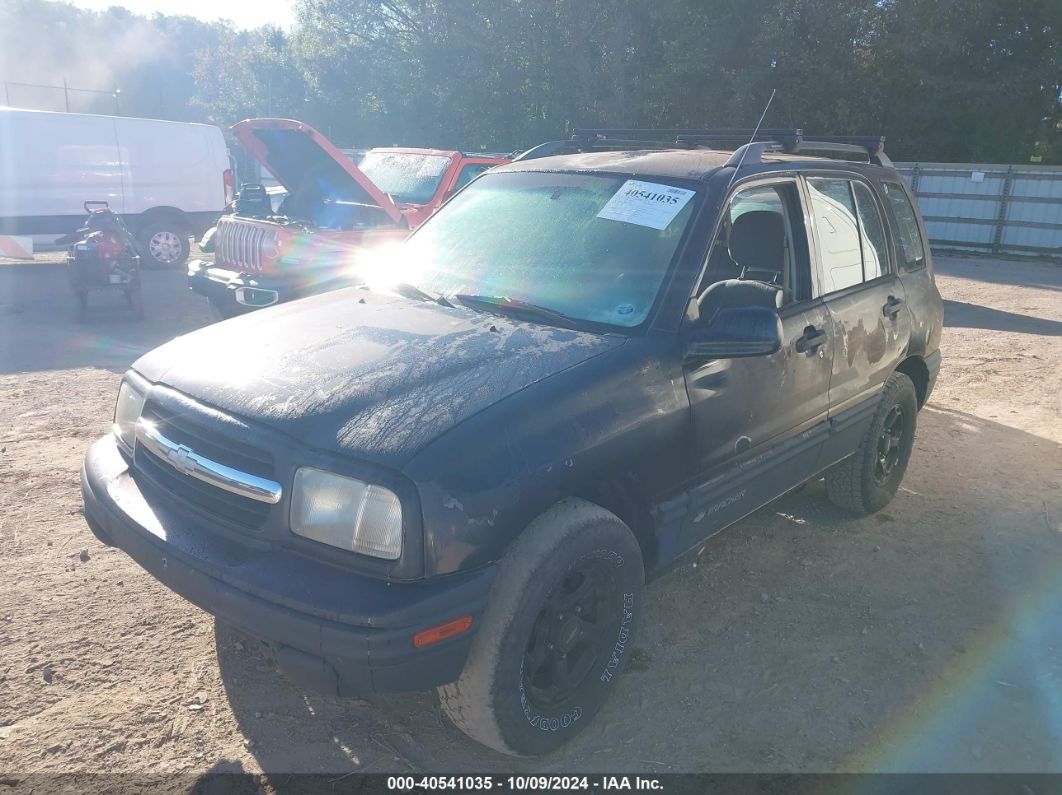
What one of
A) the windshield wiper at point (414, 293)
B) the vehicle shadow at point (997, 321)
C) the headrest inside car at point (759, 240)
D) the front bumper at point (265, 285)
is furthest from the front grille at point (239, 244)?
the vehicle shadow at point (997, 321)

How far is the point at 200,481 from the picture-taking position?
2623 mm

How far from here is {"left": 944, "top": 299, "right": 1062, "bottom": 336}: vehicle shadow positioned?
9680 mm

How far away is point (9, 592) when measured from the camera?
3512 mm

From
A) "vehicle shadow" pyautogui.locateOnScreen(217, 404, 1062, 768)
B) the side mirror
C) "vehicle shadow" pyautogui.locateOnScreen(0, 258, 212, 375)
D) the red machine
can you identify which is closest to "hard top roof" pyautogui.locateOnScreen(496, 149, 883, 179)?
the side mirror

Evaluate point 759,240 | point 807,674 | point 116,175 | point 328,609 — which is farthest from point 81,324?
point 807,674

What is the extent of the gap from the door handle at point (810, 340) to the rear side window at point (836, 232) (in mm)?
252

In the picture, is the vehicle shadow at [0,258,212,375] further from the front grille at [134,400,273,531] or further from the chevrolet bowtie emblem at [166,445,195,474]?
the chevrolet bowtie emblem at [166,445,195,474]

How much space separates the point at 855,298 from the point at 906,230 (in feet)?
3.29

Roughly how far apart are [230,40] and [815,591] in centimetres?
5017

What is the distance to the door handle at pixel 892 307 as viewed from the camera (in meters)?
4.20

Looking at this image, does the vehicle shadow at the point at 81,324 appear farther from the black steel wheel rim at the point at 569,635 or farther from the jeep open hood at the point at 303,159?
the black steel wheel rim at the point at 569,635

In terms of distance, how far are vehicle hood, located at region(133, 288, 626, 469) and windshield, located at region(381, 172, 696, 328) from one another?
0.21 metres

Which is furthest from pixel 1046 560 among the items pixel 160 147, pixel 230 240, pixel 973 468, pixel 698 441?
pixel 160 147

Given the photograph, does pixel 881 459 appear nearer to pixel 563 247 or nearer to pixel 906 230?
pixel 906 230
